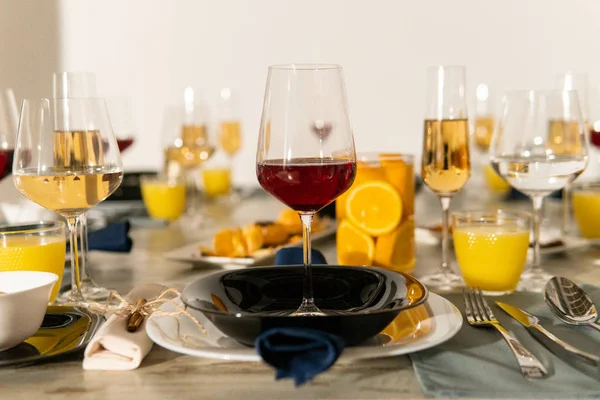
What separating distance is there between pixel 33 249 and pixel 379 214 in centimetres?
55

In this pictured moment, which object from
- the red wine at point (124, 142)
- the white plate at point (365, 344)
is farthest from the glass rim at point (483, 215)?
the red wine at point (124, 142)

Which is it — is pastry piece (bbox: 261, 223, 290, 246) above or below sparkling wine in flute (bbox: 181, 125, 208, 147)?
below

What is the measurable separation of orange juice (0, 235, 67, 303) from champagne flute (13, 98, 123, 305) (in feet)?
0.20

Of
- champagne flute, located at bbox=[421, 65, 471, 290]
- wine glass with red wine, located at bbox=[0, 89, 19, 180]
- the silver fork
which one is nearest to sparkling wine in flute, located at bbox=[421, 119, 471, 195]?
champagne flute, located at bbox=[421, 65, 471, 290]

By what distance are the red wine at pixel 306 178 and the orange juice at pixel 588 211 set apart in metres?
0.82

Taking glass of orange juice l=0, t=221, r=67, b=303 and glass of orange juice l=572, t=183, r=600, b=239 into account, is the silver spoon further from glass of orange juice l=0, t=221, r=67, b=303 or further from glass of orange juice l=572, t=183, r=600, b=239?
glass of orange juice l=0, t=221, r=67, b=303

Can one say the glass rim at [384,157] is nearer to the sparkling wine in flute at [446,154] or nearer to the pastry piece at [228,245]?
the sparkling wine in flute at [446,154]

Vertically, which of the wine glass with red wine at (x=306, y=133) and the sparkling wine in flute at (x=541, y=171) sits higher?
the wine glass with red wine at (x=306, y=133)

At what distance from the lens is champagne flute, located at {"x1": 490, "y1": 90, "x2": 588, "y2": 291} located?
49.5 inches

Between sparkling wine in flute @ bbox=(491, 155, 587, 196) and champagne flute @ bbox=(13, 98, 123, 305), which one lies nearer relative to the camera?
champagne flute @ bbox=(13, 98, 123, 305)

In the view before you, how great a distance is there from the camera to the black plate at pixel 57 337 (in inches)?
32.6

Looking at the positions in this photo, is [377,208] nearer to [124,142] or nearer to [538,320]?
[538,320]

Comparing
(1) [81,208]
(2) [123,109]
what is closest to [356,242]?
(1) [81,208]

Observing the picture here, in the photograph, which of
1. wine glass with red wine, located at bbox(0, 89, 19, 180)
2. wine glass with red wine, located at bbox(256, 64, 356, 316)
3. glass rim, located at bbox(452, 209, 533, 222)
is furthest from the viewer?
wine glass with red wine, located at bbox(0, 89, 19, 180)
